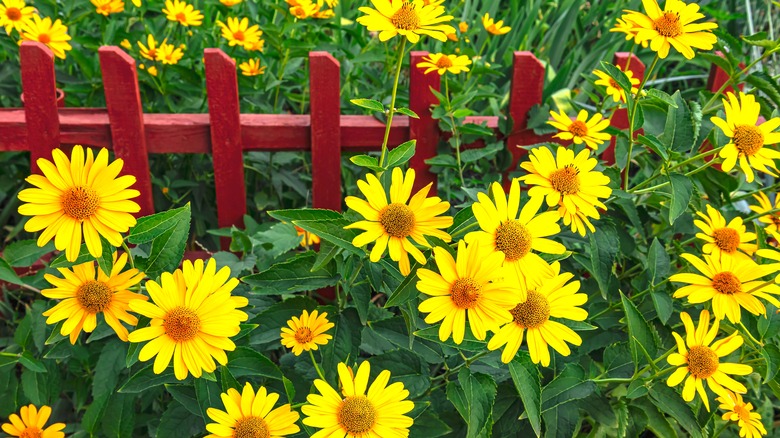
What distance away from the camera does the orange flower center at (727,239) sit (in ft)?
4.43

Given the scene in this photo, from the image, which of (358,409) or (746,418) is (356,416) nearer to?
(358,409)

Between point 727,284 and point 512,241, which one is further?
point 727,284

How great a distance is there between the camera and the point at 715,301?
1.21 metres

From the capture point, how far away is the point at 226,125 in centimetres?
176

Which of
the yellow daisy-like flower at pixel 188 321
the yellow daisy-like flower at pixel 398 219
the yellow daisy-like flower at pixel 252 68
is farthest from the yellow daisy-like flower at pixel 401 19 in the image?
the yellow daisy-like flower at pixel 252 68

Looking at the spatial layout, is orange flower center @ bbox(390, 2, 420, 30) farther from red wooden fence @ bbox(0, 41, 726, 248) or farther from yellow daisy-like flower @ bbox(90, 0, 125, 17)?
yellow daisy-like flower @ bbox(90, 0, 125, 17)

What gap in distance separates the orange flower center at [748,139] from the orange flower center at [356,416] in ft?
2.67

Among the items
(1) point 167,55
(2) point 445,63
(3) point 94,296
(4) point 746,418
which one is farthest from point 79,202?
(4) point 746,418

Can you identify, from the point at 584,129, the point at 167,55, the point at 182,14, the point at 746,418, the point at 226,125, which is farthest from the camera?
the point at 182,14

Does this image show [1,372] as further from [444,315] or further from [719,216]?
[719,216]

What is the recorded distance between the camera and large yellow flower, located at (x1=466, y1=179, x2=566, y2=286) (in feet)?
3.29

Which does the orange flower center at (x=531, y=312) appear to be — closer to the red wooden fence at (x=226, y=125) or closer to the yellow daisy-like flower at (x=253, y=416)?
the yellow daisy-like flower at (x=253, y=416)

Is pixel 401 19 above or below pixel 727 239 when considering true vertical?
above

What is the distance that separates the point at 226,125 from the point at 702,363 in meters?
1.22
